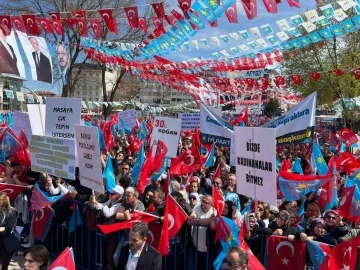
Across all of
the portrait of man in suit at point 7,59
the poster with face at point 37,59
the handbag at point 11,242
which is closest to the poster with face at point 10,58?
the portrait of man in suit at point 7,59

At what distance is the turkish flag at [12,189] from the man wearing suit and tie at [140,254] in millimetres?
3479

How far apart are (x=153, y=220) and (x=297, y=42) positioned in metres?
12.8

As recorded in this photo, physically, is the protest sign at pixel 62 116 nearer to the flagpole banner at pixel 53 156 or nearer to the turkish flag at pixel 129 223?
the flagpole banner at pixel 53 156

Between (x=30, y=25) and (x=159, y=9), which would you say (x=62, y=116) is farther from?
(x=30, y=25)

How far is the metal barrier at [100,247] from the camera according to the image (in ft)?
19.1

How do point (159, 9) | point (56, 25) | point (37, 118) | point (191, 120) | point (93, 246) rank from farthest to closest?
point (191, 120) < point (56, 25) < point (159, 9) < point (37, 118) < point (93, 246)

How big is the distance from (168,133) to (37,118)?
2.98m

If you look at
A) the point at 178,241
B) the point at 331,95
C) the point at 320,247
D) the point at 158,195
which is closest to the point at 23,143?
the point at 158,195

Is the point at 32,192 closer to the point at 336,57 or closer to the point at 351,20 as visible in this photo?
the point at 351,20

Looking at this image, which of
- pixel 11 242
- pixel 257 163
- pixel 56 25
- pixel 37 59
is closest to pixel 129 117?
pixel 56 25

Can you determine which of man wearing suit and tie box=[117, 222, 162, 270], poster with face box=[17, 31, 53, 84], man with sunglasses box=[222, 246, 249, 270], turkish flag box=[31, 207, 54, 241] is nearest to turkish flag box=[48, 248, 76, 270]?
man wearing suit and tie box=[117, 222, 162, 270]

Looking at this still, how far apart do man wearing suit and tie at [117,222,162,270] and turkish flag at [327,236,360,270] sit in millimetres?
1838

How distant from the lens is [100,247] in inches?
255

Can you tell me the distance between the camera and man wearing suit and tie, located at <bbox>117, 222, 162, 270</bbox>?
14.5 ft
